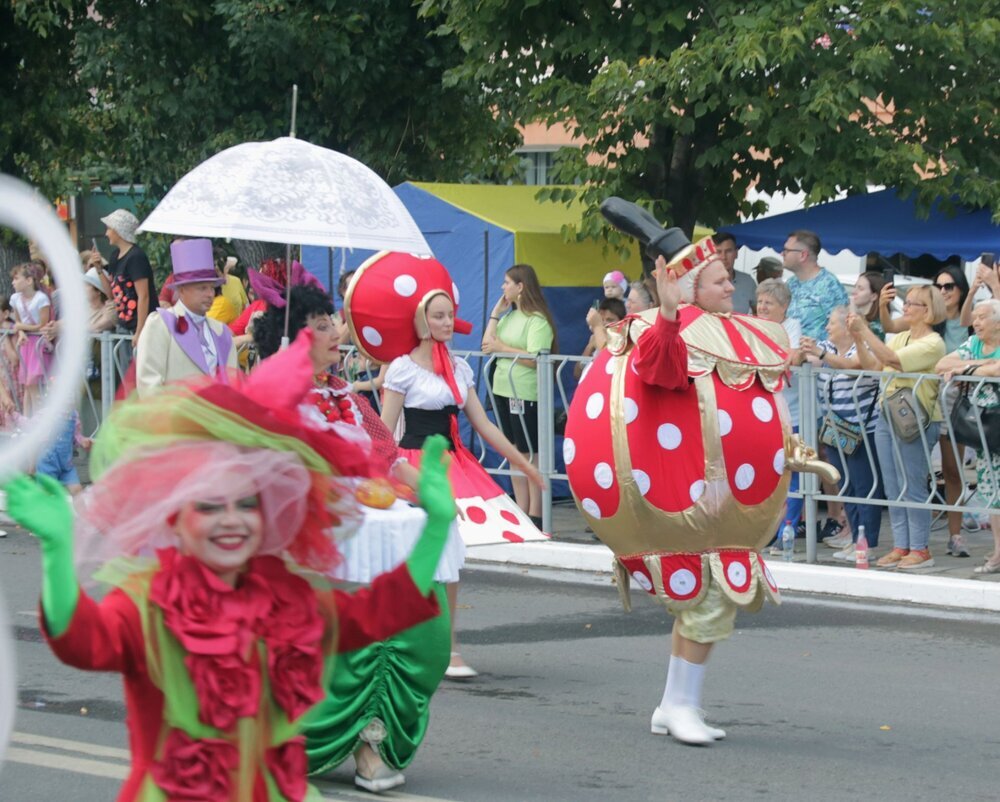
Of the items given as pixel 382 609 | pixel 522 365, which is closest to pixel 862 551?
pixel 522 365

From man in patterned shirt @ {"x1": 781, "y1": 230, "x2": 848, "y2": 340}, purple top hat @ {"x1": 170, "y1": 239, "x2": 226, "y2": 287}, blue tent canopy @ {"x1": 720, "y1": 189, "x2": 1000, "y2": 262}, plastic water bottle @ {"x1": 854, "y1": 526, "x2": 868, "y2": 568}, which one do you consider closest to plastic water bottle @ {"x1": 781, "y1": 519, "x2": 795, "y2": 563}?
plastic water bottle @ {"x1": 854, "y1": 526, "x2": 868, "y2": 568}

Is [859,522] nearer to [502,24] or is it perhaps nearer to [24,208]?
[502,24]

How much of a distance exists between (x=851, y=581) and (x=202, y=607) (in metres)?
6.68

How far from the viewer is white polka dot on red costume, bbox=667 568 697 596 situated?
622cm

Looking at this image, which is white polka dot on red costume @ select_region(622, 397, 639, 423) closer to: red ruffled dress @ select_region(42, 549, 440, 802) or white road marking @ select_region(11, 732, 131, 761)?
white road marking @ select_region(11, 732, 131, 761)

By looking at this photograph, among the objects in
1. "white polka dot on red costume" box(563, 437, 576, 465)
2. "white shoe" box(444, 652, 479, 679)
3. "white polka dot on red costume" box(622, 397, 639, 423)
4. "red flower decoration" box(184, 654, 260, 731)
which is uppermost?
"white polka dot on red costume" box(622, 397, 639, 423)

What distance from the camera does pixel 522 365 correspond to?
1170cm

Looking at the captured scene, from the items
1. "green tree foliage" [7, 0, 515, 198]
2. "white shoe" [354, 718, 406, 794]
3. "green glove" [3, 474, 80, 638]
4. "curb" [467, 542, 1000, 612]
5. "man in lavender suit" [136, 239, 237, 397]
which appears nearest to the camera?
"green glove" [3, 474, 80, 638]

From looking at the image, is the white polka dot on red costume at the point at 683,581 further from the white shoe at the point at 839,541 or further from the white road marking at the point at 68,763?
the white shoe at the point at 839,541

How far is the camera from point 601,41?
12.4 meters

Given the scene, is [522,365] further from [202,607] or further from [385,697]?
[202,607]

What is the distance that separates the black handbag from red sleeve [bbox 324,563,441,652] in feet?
21.6

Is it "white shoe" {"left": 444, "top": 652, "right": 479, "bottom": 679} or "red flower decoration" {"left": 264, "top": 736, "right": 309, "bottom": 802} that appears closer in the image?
"red flower decoration" {"left": 264, "top": 736, "right": 309, "bottom": 802}

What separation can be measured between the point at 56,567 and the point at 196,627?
362 mm
